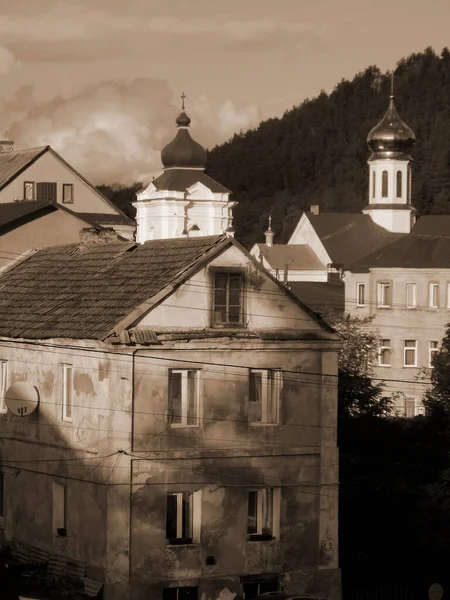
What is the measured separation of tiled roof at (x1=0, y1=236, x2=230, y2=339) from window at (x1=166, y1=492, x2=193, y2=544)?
10.9 feet

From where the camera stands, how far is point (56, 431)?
3103 centimetres

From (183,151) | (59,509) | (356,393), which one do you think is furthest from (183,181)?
(59,509)

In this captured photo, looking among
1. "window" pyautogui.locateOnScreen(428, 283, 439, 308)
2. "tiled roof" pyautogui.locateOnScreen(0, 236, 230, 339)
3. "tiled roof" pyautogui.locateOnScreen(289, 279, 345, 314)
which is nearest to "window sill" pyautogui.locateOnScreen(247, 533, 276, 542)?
"tiled roof" pyautogui.locateOnScreen(0, 236, 230, 339)

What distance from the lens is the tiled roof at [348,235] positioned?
112938 mm

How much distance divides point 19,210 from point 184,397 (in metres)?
14.1

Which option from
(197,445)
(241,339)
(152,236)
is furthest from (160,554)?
(152,236)

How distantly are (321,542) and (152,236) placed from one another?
104021mm

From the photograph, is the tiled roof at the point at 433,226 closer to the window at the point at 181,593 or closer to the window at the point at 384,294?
the window at the point at 384,294

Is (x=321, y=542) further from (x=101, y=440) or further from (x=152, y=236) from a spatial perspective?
(x=152, y=236)

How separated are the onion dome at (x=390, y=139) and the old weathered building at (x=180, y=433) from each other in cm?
9126

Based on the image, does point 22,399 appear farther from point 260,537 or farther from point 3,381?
point 260,537

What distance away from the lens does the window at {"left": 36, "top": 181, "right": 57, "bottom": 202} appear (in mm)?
58763

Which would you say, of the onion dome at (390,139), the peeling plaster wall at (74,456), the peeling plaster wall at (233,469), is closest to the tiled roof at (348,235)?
the onion dome at (390,139)

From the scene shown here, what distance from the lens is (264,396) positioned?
1212 inches
